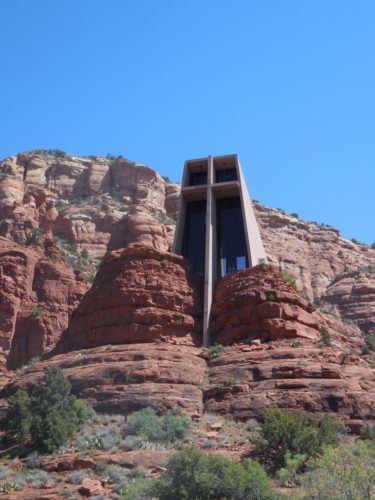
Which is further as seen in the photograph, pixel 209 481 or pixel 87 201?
pixel 87 201

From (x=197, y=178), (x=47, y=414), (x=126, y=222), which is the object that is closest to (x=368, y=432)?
(x=47, y=414)

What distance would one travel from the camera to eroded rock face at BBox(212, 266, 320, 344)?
34750mm

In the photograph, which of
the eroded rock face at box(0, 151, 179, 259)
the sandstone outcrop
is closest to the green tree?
the eroded rock face at box(0, 151, 179, 259)

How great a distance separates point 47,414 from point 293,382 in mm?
10191

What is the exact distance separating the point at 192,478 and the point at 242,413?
329 inches

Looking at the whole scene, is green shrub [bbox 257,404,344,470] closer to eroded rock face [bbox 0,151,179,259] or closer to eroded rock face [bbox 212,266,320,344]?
eroded rock face [bbox 212,266,320,344]

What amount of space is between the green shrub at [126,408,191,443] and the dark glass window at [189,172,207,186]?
907 inches

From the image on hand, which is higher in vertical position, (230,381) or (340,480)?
(230,381)

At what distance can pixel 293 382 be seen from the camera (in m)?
29.0

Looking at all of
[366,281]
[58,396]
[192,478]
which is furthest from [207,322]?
[366,281]

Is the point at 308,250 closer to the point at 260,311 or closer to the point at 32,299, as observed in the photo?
the point at 32,299

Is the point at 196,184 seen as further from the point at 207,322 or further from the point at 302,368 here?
the point at 302,368

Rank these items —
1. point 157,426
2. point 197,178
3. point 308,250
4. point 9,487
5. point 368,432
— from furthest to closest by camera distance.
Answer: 1. point 308,250
2. point 197,178
3. point 157,426
4. point 368,432
5. point 9,487

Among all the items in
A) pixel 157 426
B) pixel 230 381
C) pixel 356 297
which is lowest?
pixel 157 426
